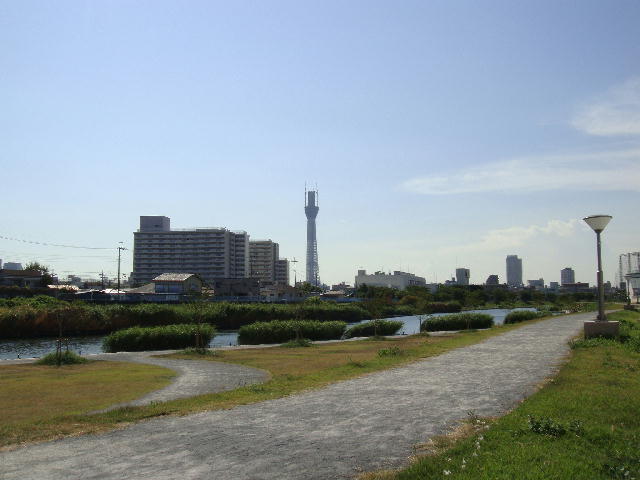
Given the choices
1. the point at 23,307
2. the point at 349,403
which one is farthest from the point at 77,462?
the point at 23,307

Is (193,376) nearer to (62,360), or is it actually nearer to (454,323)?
(62,360)

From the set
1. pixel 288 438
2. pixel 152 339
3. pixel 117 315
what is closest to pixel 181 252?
pixel 117 315

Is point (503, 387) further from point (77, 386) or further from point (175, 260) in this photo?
point (175, 260)

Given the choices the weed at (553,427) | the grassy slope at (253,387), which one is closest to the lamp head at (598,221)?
the grassy slope at (253,387)

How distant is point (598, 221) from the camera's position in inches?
897

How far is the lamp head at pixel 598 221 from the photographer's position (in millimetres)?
22641

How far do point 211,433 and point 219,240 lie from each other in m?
167

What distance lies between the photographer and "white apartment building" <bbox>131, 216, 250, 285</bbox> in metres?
171

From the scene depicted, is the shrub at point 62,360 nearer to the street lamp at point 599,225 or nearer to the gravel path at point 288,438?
Answer: the gravel path at point 288,438

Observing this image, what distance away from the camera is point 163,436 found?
9133 mm

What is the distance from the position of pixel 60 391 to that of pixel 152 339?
1682 centimetres

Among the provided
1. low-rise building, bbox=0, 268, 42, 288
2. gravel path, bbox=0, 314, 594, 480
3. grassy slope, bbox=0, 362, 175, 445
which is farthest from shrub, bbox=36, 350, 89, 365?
low-rise building, bbox=0, 268, 42, 288

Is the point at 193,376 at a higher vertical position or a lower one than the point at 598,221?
lower

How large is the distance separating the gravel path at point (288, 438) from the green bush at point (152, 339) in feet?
65.2
